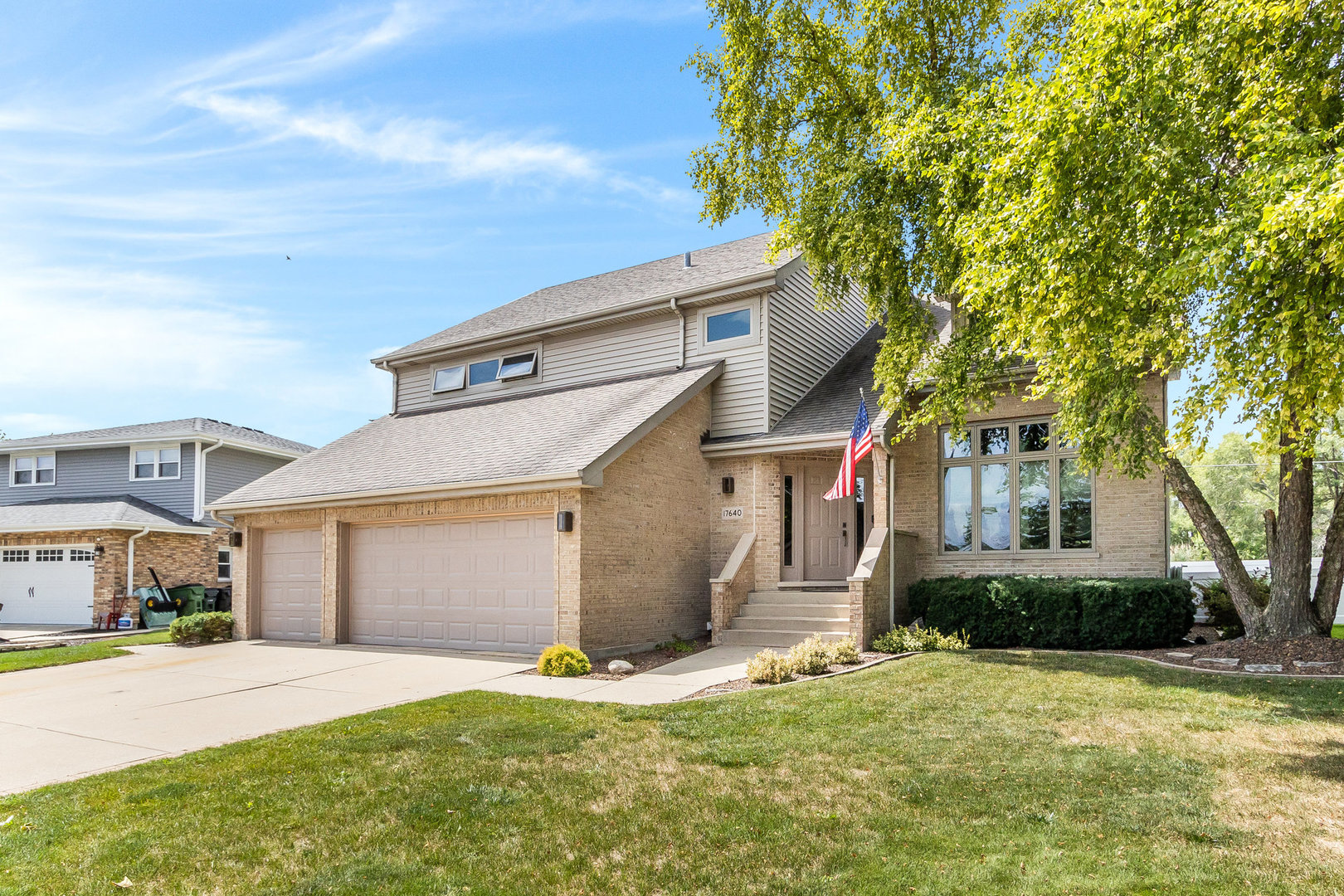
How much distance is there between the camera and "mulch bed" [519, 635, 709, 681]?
11414mm

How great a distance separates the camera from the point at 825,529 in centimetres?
1609

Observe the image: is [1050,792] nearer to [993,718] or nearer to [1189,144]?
[993,718]

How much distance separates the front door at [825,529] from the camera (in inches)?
629

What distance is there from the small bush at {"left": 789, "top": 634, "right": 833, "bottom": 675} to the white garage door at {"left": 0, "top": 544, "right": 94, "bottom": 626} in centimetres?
2156

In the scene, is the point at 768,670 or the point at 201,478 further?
the point at 201,478

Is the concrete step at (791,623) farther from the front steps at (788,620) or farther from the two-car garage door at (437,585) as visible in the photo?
the two-car garage door at (437,585)

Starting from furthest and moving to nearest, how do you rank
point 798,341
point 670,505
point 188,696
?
point 798,341 < point 670,505 < point 188,696

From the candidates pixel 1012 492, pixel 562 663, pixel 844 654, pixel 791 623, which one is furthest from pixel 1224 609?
pixel 562 663

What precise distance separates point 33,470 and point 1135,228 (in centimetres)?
3439

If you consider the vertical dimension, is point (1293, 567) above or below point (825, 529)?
below

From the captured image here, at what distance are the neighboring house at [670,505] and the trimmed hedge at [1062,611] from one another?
2.94 ft

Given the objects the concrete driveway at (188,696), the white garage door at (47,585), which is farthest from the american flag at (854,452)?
the white garage door at (47,585)

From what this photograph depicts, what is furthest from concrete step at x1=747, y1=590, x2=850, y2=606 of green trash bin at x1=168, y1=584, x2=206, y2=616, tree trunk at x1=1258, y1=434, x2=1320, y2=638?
green trash bin at x1=168, y1=584, x2=206, y2=616

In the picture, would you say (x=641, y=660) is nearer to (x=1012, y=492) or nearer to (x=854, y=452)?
(x=854, y=452)
